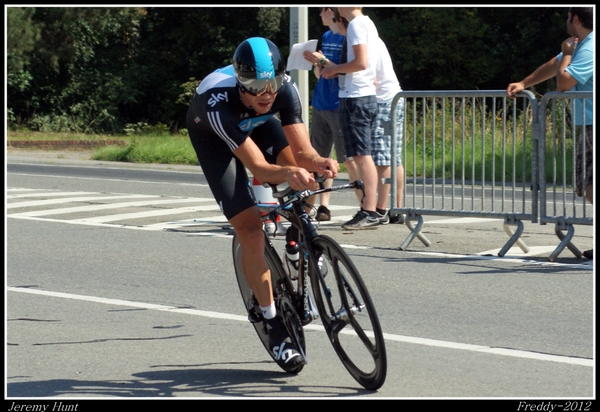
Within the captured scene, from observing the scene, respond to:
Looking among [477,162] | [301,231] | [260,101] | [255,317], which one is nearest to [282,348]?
[255,317]

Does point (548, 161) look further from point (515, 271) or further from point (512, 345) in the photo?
point (512, 345)

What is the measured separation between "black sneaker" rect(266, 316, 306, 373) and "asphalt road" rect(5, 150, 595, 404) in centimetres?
8

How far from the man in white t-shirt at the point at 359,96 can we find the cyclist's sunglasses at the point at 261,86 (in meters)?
5.64

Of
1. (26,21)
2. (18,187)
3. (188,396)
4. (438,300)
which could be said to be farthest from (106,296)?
(26,21)

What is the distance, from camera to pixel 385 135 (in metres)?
11.0

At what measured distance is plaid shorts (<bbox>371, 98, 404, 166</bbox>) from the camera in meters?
10.8

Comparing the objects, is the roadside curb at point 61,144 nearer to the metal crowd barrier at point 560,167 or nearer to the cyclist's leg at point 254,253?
the metal crowd barrier at point 560,167

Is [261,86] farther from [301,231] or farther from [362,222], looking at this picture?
[362,222]

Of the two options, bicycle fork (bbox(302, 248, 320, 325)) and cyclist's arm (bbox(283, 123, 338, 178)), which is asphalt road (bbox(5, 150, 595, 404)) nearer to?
bicycle fork (bbox(302, 248, 320, 325))

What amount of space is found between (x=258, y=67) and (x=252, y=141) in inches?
17.4

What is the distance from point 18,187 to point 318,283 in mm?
11815

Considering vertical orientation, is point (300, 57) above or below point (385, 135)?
above

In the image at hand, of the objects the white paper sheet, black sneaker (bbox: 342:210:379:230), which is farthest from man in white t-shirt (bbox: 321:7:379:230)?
the white paper sheet

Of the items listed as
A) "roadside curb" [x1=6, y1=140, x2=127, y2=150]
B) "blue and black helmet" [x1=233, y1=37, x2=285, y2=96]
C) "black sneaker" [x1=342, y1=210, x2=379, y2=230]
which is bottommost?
"roadside curb" [x1=6, y1=140, x2=127, y2=150]
